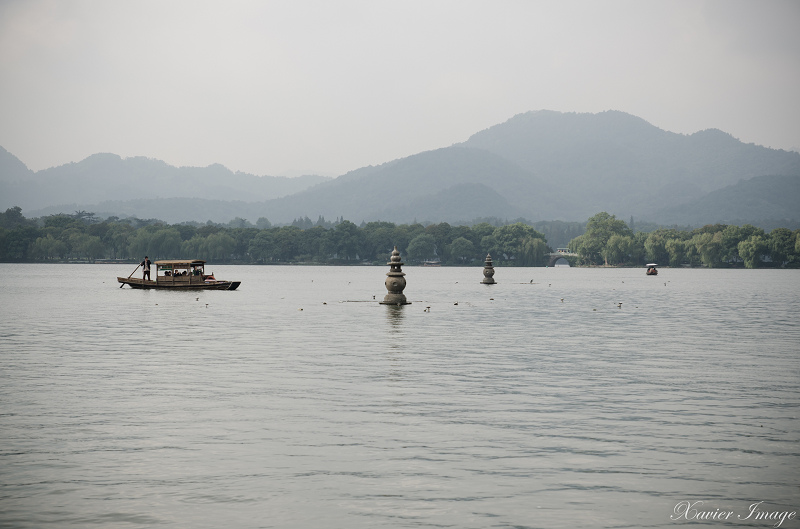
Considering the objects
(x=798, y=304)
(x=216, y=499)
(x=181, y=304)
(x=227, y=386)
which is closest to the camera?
(x=216, y=499)

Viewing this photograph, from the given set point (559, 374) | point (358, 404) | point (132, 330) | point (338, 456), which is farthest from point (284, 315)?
point (338, 456)

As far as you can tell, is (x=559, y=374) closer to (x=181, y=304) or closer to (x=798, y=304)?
(x=181, y=304)

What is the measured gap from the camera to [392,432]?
47.6 ft

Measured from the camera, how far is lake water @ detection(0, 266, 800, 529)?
1021cm

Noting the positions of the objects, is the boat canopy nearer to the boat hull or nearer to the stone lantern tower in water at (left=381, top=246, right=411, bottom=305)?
the boat hull

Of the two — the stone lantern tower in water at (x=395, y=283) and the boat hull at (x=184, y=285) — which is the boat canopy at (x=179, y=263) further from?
the stone lantern tower in water at (x=395, y=283)

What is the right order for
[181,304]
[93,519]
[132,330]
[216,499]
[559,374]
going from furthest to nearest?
[181,304] < [132,330] < [559,374] < [216,499] < [93,519]

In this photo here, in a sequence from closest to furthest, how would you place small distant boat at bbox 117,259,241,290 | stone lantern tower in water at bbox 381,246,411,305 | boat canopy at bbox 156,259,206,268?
stone lantern tower in water at bbox 381,246,411,305 → boat canopy at bbox 156,259,206,268 → small distant boat at bbox 117,259,241,290

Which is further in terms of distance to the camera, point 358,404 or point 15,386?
point 15,386

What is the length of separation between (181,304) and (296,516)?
177 ft

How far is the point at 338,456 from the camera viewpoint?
12711 mm

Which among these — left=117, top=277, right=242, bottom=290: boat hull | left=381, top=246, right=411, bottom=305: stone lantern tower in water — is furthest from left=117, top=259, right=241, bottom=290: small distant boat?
left=381, top=246, right=411, bottom=305: stone lantern tower in water

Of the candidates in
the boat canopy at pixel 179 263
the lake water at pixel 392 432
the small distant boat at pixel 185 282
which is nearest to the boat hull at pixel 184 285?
the small distant boat at pixel 185 282

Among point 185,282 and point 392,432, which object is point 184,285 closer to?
point 185,282
